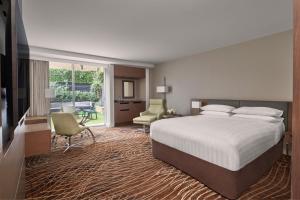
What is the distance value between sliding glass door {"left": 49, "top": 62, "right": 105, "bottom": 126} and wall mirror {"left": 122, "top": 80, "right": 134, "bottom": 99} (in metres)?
0.96

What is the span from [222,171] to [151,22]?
2596 millimetres

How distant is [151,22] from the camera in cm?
312

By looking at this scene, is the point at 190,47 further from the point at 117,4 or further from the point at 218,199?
the point at 218,199

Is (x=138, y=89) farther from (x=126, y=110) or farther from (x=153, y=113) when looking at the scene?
(x=153, y=113)

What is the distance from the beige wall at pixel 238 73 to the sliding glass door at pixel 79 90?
2825 mm

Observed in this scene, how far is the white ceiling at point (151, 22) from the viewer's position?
2537mm

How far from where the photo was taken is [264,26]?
3348 mm

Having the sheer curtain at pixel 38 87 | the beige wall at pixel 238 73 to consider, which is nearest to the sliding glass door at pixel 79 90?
the sheer curtain at pixel 38 87

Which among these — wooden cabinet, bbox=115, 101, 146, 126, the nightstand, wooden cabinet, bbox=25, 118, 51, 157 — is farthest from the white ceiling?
wooden cabinet, bbox=115, 101, 146, 126

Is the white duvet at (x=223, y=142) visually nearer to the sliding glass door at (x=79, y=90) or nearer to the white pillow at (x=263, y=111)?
the white pillow at (x=263, y=111)

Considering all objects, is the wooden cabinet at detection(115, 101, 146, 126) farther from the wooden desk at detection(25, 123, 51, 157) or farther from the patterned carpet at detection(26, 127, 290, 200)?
the wooden desk at detection(25, 123, 51, 157)

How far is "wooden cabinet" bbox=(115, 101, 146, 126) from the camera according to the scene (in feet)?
21.7

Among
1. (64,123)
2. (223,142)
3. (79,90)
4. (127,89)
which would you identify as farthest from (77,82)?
(223,142)

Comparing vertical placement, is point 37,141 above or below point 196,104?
below
